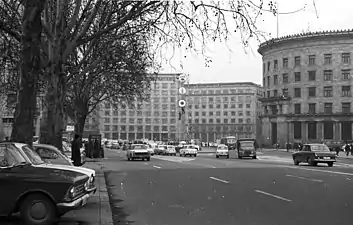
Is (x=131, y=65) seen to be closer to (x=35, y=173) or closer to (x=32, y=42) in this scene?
(x=32, y=42)

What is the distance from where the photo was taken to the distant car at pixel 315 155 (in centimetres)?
3338

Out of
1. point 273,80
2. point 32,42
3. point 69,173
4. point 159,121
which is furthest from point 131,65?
point 159,121

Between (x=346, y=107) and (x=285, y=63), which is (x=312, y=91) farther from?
(x=285, y=63)

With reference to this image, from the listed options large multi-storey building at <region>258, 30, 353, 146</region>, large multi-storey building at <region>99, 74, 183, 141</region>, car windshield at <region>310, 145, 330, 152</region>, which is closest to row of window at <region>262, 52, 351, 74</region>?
large multi-storey building at <region>258, 30, 353, 146</region>

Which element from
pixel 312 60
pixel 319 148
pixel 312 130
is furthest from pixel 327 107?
pixel 319 148

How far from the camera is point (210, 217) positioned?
36.4 ft

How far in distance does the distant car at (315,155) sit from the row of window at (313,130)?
58.3 meters

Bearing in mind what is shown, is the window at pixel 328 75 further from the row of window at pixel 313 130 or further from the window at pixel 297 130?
the window at pixel 297 130

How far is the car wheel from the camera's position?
9.26 metres

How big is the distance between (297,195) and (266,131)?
86104 millimetres

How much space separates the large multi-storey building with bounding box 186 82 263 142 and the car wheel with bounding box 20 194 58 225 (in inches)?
4689

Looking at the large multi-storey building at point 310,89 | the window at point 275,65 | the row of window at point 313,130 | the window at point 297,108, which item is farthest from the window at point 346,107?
the window at point 275,65

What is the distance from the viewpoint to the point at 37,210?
930 cm

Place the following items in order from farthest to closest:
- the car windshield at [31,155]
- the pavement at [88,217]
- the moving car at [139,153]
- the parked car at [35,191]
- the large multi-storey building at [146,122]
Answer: the large multi-storey building at [146,122], the moving car at [139,153], the pavement at [88,217], the car windshield at [31,155], the parked car at [35,191]
